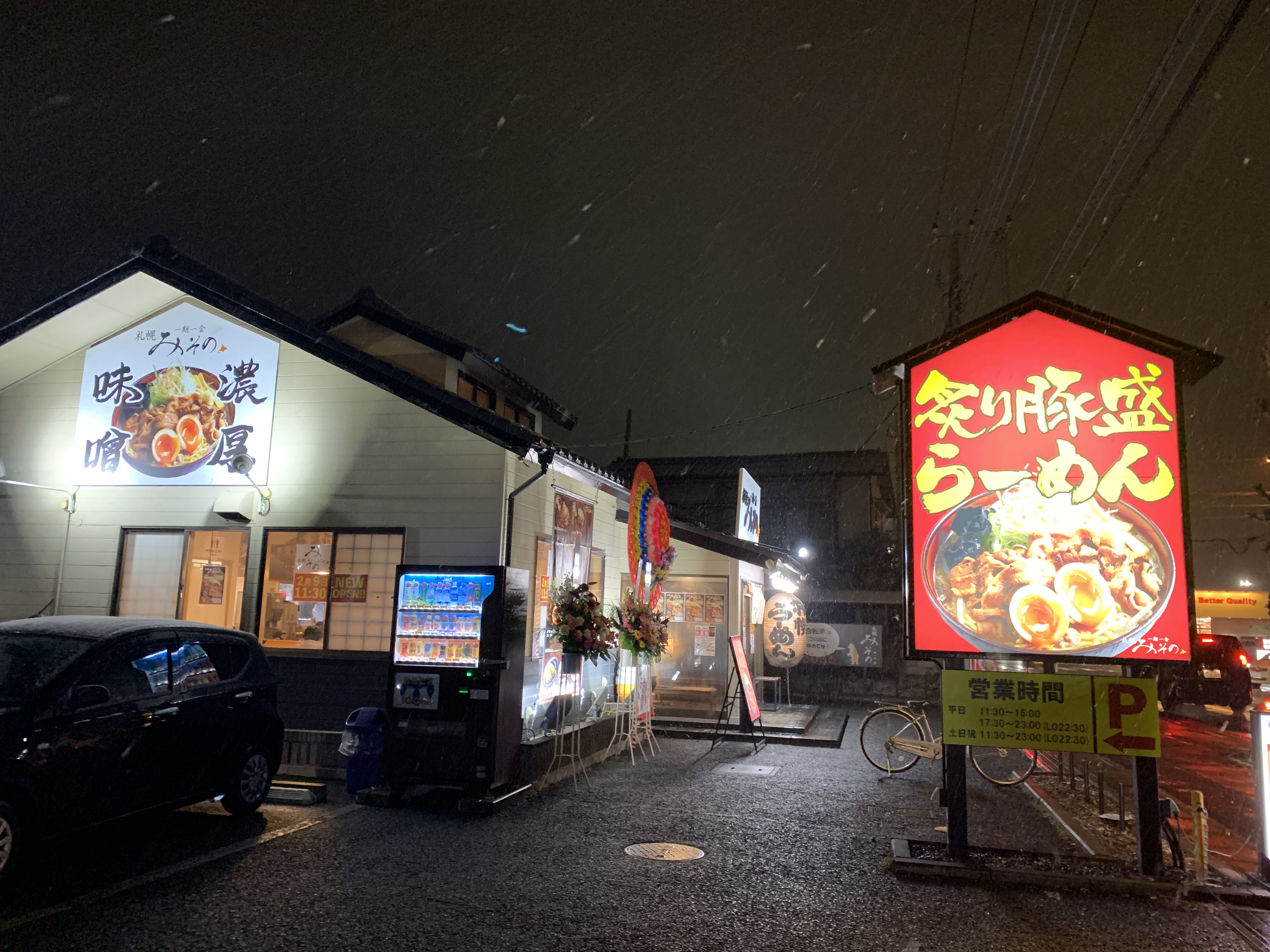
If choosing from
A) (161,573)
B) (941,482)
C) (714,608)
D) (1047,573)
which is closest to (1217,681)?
(714,608)

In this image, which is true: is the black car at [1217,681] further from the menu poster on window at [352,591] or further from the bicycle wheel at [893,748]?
the menu poster on window at [352,591]

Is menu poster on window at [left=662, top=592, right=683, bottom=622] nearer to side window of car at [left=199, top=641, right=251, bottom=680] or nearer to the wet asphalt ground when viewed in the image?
the wet asphalt ground

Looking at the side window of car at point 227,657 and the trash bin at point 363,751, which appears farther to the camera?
the trash bin at point 363,751

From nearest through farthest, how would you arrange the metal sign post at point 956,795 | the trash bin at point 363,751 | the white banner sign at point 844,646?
the metal sign post at point 956,795 < the trash bin at point 363,751 < the white banner sign at point 844,646

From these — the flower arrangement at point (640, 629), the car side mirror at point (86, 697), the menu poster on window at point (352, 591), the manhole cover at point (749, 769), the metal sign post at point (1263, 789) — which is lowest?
the manhole cover at point (749, 769)

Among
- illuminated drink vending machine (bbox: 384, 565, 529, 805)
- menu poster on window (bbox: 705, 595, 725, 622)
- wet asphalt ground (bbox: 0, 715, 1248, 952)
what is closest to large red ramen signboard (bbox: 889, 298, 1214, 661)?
wet asphalt ground (bbox: 0, 715, 1248, 952)

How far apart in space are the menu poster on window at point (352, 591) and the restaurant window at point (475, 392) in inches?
212

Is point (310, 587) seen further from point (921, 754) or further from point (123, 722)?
point (921, 754)

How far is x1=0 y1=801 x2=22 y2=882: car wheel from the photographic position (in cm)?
516

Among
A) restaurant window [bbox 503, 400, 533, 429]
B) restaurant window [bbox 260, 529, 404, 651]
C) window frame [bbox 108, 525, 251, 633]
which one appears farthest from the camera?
restaurant window [bbox 503, 400, 533, 429]

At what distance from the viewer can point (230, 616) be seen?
1270 cm

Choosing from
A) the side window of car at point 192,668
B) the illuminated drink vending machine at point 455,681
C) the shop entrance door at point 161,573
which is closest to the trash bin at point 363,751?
the illuminated drink vending machine at point 455,681

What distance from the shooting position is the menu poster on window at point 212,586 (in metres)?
11.9

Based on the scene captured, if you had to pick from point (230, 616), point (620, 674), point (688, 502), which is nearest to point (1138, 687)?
point (620, 674)
